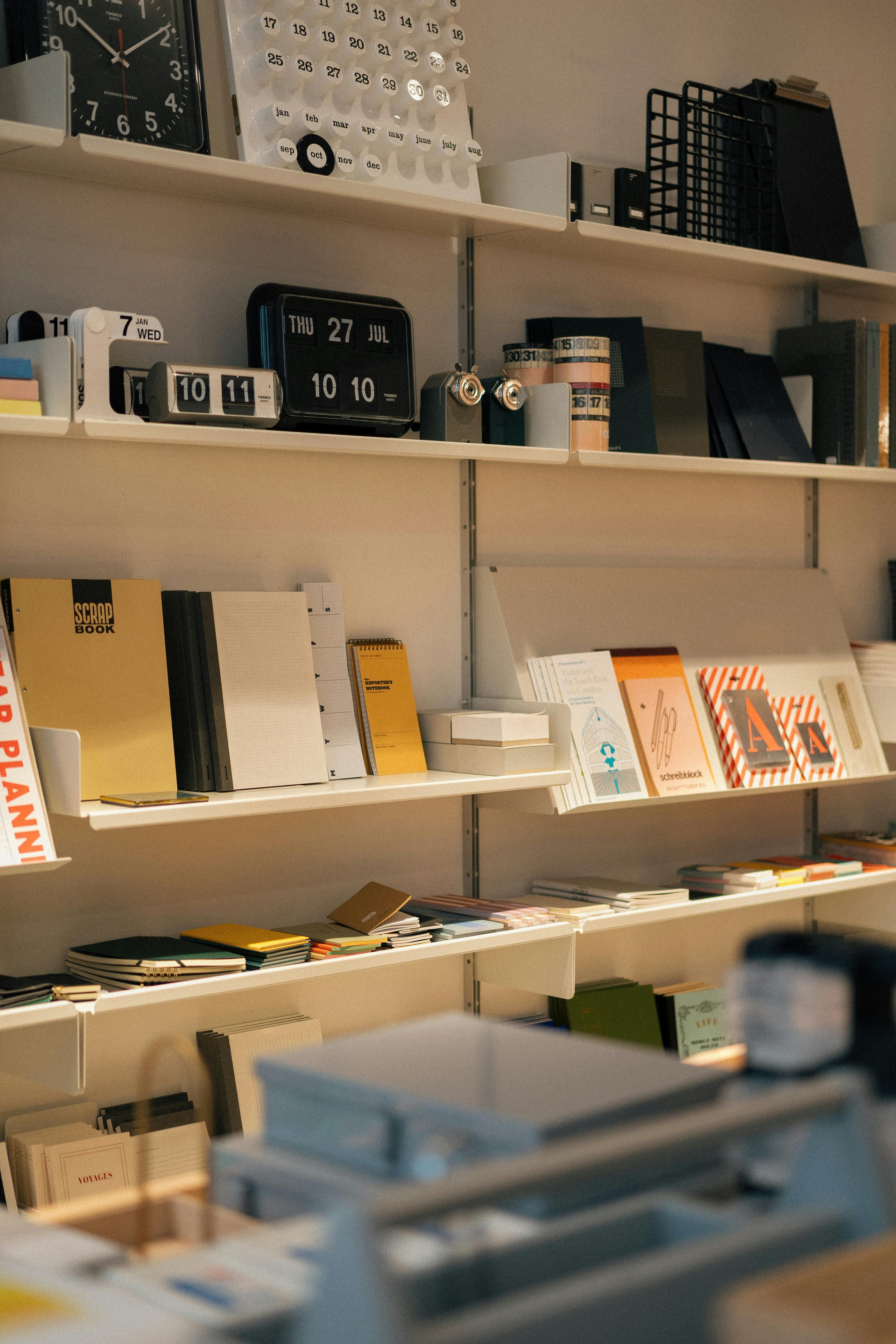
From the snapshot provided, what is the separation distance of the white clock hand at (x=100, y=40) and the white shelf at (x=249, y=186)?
15 centimetres

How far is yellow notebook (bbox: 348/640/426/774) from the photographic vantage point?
2496 millimetres

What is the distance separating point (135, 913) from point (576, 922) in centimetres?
79

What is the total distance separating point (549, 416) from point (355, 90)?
2.14 feet

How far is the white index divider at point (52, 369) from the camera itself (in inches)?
78.5

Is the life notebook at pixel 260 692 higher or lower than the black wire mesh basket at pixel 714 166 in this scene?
lower

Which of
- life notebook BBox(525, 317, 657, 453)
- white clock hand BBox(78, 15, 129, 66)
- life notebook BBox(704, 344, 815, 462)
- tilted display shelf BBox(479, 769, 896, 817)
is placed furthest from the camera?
life notebook BBox(704, 344, 815, 462)

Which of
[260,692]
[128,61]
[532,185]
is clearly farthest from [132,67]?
→ [260,692]

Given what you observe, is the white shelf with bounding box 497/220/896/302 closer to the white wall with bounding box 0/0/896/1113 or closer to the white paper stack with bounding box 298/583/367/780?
the white wall with bounding box 0/0/896/1113

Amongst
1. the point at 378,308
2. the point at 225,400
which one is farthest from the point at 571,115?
the point at 225,400

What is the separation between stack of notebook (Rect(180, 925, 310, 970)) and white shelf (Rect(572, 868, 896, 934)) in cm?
58

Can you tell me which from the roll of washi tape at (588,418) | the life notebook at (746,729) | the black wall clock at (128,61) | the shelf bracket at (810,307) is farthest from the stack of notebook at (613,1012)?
the black wall clock at (128,61)

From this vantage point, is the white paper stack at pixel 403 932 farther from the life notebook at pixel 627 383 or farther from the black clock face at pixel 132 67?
the black clock face at pixel 132 67

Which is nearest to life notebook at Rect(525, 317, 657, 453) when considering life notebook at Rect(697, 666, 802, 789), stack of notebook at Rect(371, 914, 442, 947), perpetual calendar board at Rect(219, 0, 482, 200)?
perpetual calendar board at Rect(219, 0, 482, 200)

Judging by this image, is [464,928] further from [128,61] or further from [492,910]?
[128,61]
